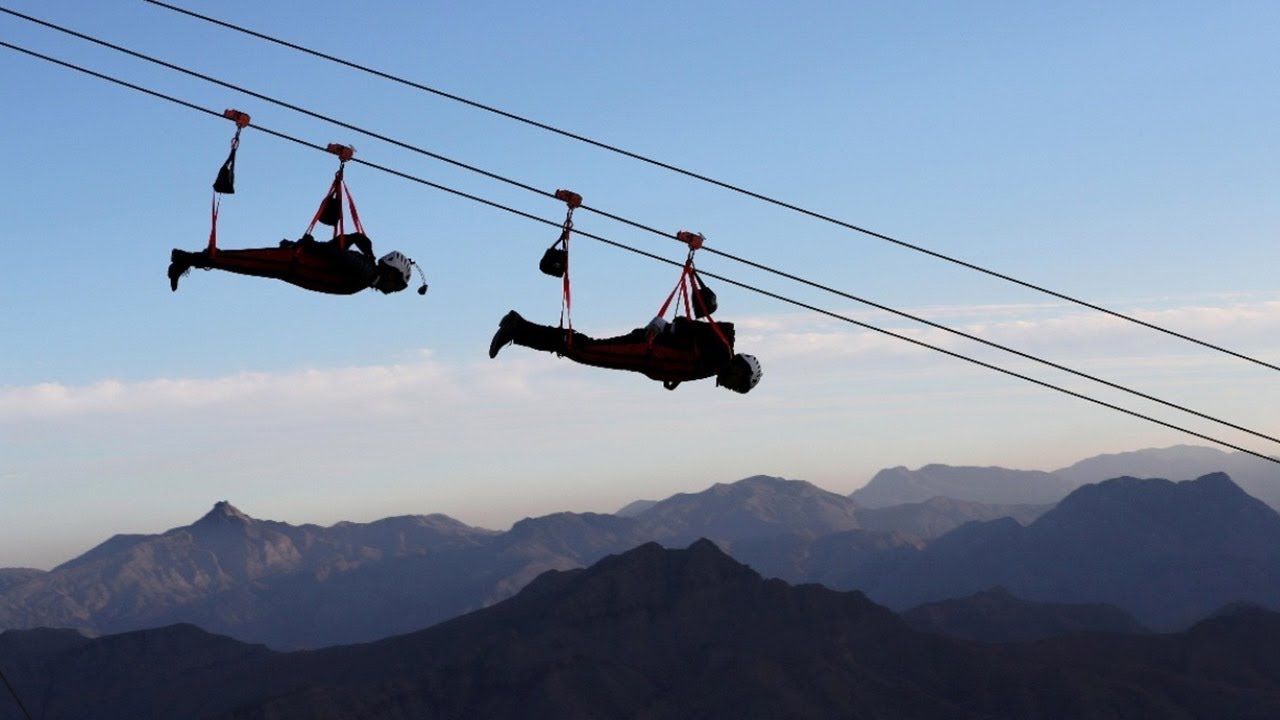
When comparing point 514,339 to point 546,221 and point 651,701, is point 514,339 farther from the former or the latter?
point 651,701

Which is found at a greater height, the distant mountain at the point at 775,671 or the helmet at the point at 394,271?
the helmet at the point at 394,271

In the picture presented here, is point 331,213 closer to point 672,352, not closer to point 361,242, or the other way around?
point 361,242

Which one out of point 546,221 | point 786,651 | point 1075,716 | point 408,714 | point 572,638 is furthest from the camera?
point 572,638

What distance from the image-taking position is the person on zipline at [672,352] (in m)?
19.9

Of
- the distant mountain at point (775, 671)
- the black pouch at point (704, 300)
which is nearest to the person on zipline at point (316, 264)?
the black pouch at point (704, 300)

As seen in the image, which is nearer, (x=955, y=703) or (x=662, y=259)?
(x=662, y=259)

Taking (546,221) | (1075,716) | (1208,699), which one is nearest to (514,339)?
(546,221)

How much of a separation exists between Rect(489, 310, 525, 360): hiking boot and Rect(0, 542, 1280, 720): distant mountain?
143993mm

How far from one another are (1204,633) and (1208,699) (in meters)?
23.7

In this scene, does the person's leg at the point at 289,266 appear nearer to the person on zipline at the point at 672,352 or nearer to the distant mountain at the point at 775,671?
the person on zipline at the point at 672,352

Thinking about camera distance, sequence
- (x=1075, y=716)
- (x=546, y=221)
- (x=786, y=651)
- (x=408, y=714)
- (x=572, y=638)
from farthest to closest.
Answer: (x=572, y=638)
(x=786, y=651)
(x=408, y=714)
(x=1075, y=716)
(x=546, y=221)

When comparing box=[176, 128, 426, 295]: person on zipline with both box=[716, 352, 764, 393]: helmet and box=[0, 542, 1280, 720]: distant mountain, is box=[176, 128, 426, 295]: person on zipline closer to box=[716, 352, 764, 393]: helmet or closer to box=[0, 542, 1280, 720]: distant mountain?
box=[716, 352, 764, 393]: helmet

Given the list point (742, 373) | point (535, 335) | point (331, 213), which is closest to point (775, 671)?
point (742, 373)

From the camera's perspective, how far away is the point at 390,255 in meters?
19.3
